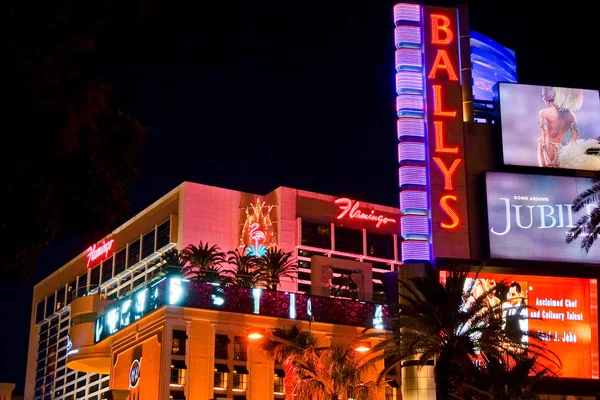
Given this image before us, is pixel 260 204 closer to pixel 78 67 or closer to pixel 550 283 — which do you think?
pixel 550 283

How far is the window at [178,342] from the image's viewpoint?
54469mm

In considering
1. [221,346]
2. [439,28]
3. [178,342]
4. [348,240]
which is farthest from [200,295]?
[348,240]

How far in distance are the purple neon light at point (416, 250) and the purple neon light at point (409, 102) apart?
735cm

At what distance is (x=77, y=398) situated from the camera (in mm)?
118625

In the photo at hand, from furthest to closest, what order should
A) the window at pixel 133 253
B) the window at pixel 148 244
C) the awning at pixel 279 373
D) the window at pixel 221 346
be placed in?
the window at pixel 133 253
the window at pixel 148 244
the awning at pixel 279 373
the window at pixel 221 346

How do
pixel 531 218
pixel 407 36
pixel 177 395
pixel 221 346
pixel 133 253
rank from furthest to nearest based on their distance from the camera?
pixel 133 253 → pixel 221 346 → pixel 177 395 → pixel 407 36 → pixel 531 218

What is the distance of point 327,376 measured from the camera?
48.7m

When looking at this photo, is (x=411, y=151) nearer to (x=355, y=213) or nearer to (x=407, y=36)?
(x=407, y=36)

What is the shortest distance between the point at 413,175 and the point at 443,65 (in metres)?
6.71

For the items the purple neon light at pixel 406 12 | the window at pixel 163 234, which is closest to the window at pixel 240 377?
the purple neon light at pixel 406 12

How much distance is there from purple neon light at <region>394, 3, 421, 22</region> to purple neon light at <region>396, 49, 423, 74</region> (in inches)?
73.4

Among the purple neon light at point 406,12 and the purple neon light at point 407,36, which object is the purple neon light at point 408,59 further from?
the purple neon light at point 406,12

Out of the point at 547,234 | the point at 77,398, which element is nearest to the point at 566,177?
the point at 547,234

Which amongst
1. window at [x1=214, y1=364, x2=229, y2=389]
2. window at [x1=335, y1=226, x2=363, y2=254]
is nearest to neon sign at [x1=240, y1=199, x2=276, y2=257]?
window at [x1=335, y1=226, x2=363, y2=254]
